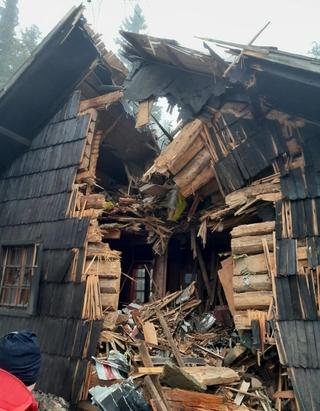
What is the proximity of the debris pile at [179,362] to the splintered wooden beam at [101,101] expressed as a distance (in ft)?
17.4

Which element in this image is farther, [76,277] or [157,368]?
[76,277]

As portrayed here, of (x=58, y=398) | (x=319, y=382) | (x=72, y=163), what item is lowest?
(x=58, y=398)

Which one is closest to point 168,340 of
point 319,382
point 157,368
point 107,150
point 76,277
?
point 157,368

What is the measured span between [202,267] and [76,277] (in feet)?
11.7

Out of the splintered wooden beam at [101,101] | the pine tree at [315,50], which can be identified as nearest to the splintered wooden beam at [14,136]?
the splintered wooden beam at [101,101]

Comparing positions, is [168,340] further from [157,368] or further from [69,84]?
[69,84]

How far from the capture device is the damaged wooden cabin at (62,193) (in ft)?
25.6

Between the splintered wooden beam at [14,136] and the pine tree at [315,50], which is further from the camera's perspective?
the pine tree at [315,50]

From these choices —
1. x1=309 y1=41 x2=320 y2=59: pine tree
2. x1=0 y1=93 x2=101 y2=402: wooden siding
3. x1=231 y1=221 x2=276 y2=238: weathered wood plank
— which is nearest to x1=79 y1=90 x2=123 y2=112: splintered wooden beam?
x1=0 y1=93 x2=101 y2=402: wooden siding

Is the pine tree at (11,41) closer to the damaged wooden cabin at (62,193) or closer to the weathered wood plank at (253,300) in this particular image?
A: the damaged wooden cabin at (62,193)

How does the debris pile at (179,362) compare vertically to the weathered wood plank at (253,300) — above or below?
below

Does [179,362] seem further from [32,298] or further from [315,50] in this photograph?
[315,50]

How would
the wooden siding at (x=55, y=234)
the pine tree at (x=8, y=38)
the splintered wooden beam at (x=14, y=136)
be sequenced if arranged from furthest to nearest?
the pine tree at (x=8, y=38), the splintered wooden beam at (x=14, y=136), the wooden siding at (x=55, y=234)

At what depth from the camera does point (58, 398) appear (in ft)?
23.7
